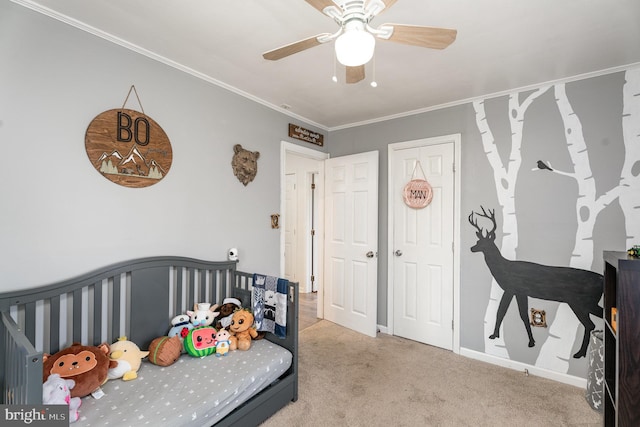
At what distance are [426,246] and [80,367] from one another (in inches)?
113

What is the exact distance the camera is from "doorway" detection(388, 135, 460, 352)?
9.84ft

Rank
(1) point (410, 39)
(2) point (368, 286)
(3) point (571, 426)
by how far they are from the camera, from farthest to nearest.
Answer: (2) point (368, 286), (3) point (571, 426), (1) point (410, 39)

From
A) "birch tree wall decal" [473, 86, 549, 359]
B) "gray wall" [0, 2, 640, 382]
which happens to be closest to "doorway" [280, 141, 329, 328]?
"gray wall" [0, 2, 640, 382]

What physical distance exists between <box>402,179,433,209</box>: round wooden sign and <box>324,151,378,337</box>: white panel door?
1.09 feet

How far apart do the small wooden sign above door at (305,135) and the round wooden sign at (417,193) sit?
1200 millimetres

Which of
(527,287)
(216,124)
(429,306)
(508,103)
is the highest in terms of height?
(508,103)

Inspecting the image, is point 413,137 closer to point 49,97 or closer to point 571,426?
point 571,426

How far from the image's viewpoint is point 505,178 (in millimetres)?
2713

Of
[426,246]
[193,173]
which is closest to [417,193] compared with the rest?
[426,246]

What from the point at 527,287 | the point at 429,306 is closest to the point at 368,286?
the point at 429,306

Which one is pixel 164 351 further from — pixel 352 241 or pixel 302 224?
pixel 302 224

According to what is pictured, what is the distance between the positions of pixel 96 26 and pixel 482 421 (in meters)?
3.49

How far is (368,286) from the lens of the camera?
3.41m

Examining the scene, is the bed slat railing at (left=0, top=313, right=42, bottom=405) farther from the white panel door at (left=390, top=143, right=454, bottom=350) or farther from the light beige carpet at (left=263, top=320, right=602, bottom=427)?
the white panel door at (left=390, top=143, right=454, bottom=350)
